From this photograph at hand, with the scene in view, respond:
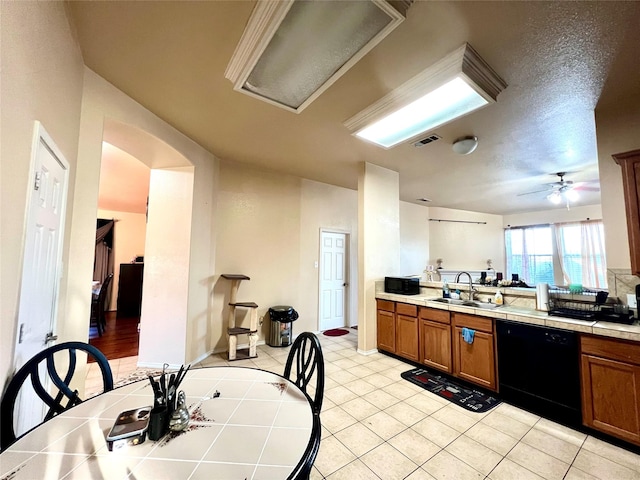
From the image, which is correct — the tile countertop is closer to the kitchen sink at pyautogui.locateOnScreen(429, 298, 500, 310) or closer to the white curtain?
the kitchen sink at pyautogui.locateOnScreen(429, 298, 500, 310)

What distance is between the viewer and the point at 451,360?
3029mm

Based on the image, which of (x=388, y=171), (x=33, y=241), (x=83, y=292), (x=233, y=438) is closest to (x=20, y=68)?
(x=33, y=241)

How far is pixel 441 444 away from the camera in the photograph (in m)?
2.01

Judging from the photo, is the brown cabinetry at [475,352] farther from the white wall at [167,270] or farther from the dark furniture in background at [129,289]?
the dark furniture in background at [129,289]

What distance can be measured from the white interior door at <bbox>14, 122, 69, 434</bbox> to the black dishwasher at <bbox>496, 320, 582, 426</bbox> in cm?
360

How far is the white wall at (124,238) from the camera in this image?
7.11m

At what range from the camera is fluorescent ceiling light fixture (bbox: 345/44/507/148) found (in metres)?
1.95

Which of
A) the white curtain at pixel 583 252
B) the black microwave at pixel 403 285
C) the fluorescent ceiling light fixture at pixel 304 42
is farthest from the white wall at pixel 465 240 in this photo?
the fluorescent ceiling light fixture at pixel 304 42

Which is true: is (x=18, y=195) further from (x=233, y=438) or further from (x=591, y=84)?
(x=591, y=84)

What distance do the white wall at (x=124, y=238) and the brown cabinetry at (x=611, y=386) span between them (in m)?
8.66

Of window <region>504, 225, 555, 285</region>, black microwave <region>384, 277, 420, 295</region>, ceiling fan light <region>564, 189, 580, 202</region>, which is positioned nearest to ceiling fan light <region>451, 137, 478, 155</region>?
black microwave <region>384, 277, 420, 295</region>

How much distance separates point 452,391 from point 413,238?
4512 millimetres

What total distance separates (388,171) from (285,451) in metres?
4.10

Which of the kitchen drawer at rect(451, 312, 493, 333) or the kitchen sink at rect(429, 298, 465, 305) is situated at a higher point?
the kitchen sink at rect(429, 298, 465, 305)
